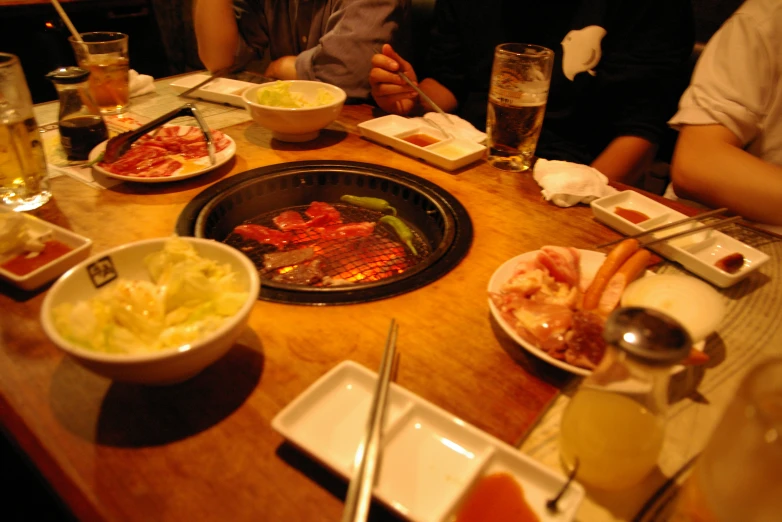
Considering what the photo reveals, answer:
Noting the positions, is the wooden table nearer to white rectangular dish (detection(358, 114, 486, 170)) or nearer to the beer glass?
the beer glass

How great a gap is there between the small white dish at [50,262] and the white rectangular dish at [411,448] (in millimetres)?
758

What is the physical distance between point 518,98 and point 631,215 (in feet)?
1.95

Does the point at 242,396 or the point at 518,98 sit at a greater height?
the point at 518,98

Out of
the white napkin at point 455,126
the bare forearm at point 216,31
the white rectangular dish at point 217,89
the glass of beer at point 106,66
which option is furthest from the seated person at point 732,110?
the bare forearm at point 216,31

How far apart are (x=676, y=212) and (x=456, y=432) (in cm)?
126

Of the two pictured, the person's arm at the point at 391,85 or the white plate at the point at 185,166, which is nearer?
the white plate at the point at 185,166

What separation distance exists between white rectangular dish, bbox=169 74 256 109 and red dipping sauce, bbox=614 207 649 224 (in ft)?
5.73

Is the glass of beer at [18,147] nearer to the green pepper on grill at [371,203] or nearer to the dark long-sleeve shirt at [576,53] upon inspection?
the green pepper on grill at [371,203]

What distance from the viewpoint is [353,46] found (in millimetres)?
2605

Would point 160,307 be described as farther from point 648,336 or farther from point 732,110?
point 732,110

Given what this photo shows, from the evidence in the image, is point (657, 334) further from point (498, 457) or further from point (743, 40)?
point (743, 40)

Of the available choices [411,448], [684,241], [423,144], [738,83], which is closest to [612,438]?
[411,448]

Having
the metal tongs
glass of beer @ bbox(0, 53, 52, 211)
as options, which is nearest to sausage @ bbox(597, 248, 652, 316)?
the metal tongs

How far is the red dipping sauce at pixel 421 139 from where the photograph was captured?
2.12 metres
